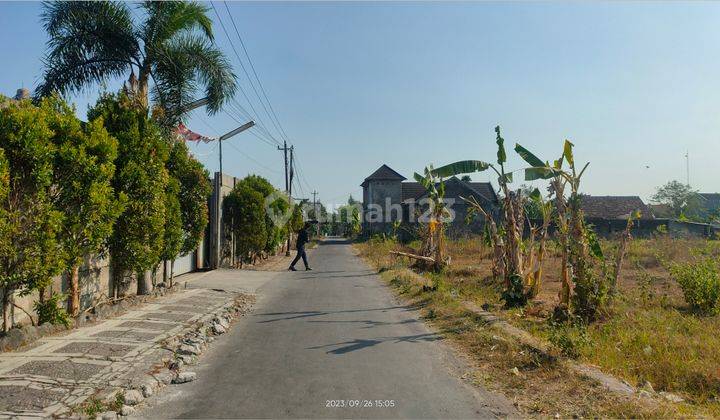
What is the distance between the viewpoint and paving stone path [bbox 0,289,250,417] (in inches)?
201

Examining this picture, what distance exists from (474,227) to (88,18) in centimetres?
3741

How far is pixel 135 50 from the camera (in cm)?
1306

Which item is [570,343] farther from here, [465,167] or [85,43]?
[85,43]

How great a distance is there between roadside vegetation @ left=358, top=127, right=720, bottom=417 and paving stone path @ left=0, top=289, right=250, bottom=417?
13.7 feet

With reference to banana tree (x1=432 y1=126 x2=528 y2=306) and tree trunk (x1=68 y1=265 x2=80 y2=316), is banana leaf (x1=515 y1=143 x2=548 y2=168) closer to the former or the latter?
banana tree (x1=432 y1=126 x2=528 y2=306)

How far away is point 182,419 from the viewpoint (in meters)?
4.82

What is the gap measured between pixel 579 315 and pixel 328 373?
15.9 feet

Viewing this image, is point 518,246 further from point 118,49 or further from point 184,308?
point 118,49

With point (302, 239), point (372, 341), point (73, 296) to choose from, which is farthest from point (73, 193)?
point (302, 239)

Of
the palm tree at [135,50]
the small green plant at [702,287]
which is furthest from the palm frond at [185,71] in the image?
the small green plant at [702,287]

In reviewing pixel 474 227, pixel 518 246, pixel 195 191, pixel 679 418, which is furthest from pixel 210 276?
pixel 474 227

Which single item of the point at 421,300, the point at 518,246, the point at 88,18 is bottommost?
the point at 421,300

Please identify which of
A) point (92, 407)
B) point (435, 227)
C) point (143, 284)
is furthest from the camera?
point (435, 227)

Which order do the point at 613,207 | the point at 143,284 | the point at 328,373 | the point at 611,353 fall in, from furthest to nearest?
the point at 613,207 → the point at 143,284 → the point at 611,353 → the point at 328,373
